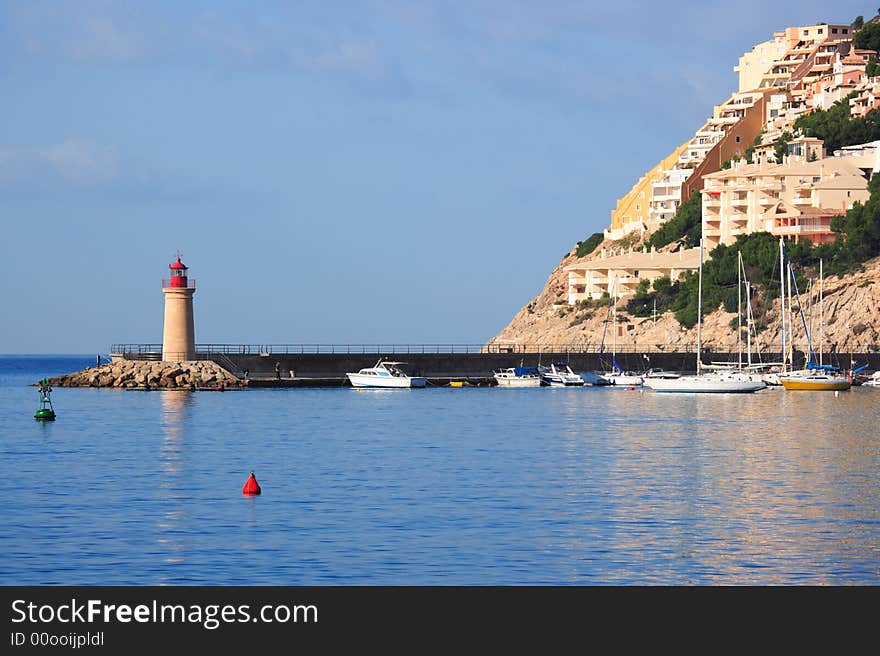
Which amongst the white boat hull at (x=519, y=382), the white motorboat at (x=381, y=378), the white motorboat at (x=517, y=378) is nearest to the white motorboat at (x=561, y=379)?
the white motorboat at (x=517, y=378)

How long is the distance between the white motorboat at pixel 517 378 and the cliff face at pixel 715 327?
23.1 metres

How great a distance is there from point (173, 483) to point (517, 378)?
77.8 metres

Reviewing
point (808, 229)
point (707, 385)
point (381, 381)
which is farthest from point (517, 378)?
point (808, 229)

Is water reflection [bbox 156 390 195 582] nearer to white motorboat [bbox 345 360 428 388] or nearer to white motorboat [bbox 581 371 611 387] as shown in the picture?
white motorboat [bbox 345 360 428 388]

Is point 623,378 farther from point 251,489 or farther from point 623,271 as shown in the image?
point 251,489

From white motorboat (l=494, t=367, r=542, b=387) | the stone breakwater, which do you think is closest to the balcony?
white motorboat (l=494, t=367, r=542, b=387)

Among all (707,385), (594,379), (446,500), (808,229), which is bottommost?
(446,500)

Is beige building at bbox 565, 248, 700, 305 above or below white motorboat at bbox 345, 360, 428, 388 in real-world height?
above

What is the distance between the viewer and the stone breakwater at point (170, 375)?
10956 centimetres

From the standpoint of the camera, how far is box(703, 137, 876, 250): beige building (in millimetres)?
153250

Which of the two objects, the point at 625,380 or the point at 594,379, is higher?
the point at 594,379

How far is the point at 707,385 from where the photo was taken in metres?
107

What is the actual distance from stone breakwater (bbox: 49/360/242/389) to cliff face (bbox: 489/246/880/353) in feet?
142

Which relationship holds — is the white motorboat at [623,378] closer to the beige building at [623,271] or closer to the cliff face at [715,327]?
the cliff face at [715,327]
